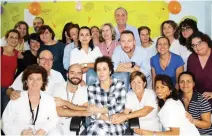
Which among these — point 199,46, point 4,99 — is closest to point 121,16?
point 199,46

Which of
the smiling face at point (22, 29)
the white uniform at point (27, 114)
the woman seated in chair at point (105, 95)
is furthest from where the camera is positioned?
the smiling face at point (22, 29)

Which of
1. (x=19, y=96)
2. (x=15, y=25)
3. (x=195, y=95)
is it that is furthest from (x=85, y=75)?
(x=15, y=25)

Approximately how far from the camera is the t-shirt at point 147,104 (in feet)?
8.86

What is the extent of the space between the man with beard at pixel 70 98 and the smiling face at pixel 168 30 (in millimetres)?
1315

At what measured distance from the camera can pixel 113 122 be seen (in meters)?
2.57

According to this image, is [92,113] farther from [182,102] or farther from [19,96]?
[182,102]

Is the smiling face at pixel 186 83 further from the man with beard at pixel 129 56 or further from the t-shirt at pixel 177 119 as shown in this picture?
the man with beard at pixel 129 56

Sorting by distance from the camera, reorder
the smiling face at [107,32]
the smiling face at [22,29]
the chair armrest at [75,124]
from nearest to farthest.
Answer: the chair armrest at [75,124], the smiling face at [107,32], the smiling face at [22,29]

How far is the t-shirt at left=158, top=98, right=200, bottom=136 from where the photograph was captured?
7.80ft

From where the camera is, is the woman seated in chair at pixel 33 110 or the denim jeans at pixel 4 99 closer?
the woman seated in chair at pixel 33 110

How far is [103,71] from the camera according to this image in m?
2.66

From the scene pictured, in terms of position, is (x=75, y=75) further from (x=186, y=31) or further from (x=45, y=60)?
(x=186, y=31)

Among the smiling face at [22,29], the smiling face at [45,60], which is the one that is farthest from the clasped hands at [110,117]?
the smiling face at [22,29]

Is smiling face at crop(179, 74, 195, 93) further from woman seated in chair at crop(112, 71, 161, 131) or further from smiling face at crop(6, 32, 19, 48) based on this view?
smiling face at crop(6, 32, 19, 48)
